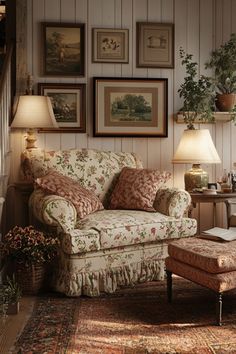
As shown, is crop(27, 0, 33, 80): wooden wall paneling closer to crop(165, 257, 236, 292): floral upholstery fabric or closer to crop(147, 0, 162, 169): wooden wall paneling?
crop(147, 0, 162, 169): wooden wall paneling

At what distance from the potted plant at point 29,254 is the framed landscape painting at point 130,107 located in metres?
1.59

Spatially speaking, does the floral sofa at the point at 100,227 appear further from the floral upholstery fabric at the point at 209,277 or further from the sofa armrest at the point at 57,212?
the floral upholstery fabric at the point at 209,277

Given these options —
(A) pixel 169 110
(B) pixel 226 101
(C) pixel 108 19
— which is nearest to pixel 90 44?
(C) pixel 108 19

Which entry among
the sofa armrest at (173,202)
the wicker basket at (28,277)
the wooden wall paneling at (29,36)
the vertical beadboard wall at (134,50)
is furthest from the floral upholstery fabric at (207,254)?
the wooden wall paneling at (29,36)

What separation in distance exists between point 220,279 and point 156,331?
47cm

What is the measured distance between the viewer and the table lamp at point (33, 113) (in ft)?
14.7

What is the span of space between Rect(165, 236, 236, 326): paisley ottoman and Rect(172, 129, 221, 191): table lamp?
1335 mm

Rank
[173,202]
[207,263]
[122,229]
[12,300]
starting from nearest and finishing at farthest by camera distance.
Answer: [207,263] → [12,300] → [122,229] → [173,202]

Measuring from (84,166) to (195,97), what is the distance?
1.23 meters

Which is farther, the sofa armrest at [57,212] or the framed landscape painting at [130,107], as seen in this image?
the framed landscape painting at [130,107]

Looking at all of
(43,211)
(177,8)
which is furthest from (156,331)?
(177,8)

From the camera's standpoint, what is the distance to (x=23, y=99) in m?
4.56

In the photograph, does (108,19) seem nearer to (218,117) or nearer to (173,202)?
(218,117)

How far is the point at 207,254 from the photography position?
3199mm
